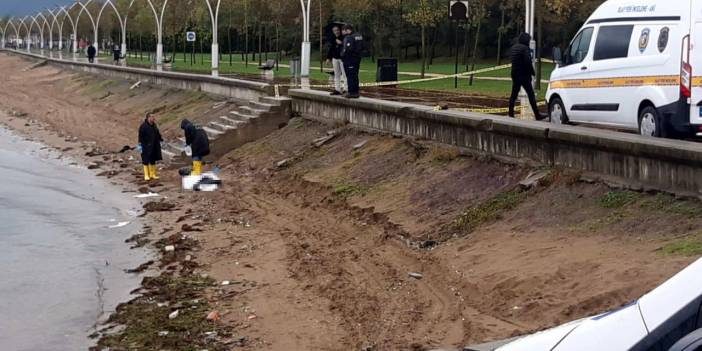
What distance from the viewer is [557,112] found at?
54.8ft

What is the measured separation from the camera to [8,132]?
4519 centimetres

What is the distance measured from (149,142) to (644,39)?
1401cm

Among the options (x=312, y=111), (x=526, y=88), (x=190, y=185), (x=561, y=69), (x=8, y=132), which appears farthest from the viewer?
(x=8, y=132)

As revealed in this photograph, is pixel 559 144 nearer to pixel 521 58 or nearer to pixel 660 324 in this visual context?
pixel 521 58

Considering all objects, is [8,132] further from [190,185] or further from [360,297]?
[360,297]

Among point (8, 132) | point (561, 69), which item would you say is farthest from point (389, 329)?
point (8, 132)

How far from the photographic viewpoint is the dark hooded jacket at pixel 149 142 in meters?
24.6

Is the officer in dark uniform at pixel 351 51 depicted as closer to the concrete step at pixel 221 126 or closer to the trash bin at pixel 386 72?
the concrete step at pixel 221 126

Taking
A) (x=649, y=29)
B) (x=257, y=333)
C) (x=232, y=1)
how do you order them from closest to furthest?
(x=257, y=333) → (x=649, y=29) → (x=232, y=1)

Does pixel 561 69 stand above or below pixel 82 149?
above

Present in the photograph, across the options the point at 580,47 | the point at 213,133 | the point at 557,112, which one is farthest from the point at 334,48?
the point at 580,47

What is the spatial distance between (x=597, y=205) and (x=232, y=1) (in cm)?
6048

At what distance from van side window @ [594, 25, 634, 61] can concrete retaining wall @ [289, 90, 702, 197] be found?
1.40 m

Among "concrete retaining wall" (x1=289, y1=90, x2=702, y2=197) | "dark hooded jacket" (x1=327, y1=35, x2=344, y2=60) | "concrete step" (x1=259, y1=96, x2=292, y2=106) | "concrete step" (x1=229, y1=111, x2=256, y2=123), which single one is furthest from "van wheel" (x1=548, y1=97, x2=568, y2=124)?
"concrete step" (x1=229, y1=111, x2=256, y2=123)
